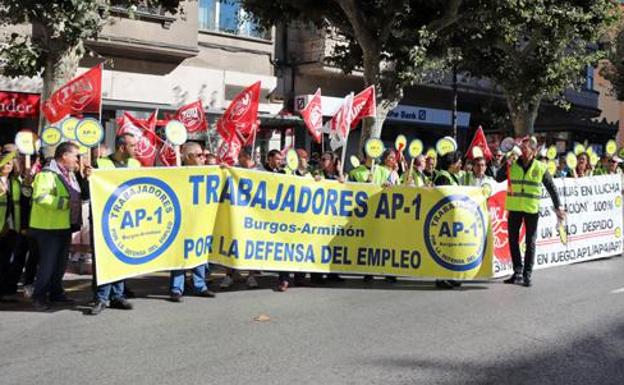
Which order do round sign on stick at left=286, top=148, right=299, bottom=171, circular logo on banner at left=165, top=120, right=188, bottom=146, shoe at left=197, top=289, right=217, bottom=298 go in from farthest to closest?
round sign on stick at left=286, top=148, right=299, bottom=171 → circular logo on banner at left=165, top=120, right=188, bottom=146 → shoe at left=197, top=289, right=217, bottom=298

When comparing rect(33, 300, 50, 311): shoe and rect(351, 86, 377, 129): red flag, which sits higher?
rect(351, 86, 377, 129): red flag

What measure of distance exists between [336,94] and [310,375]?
17.7 m

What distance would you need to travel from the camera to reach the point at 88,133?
689 centimetres

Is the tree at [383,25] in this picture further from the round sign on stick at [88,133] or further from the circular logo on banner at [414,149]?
the round sign on stick at [88,133]

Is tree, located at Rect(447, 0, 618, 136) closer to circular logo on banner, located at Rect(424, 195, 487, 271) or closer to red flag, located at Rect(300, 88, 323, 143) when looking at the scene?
red flag, located at Rect(300, 88, 323, 143)

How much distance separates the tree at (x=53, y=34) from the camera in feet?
31.0

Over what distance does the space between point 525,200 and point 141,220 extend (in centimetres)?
473

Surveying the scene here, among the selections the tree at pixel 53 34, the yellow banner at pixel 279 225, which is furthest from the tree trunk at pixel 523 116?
the tree at pixel 53 34

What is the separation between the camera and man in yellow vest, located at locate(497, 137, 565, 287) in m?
8.52

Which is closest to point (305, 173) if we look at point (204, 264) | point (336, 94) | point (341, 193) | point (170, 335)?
point (341, 193)

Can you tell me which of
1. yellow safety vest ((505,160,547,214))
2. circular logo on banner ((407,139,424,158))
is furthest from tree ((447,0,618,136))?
yellow safety vest ((505,160,547,214))

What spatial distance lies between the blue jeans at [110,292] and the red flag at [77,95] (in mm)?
2773

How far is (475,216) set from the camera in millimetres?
8211

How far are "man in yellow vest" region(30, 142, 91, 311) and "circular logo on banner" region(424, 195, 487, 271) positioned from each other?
3978 mm
